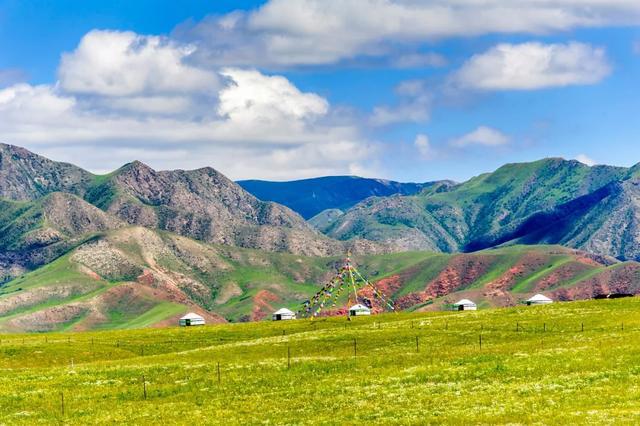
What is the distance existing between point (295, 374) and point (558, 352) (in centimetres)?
2488

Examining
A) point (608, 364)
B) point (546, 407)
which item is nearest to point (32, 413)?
point (546, 407)

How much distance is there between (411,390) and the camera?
7769 cm

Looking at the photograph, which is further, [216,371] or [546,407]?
[216,371]

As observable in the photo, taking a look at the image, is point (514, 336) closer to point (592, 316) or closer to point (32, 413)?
point (592, 316)

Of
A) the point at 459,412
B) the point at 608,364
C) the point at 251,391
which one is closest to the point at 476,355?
the point at 608,364

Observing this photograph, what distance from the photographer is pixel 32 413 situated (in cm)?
8112

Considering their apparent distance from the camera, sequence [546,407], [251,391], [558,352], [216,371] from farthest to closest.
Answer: [216,371] < [558,352] < [251,391] < [546,407]

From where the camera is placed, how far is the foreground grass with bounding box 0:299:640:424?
68.4m

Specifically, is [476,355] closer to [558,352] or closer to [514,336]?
[558,352]

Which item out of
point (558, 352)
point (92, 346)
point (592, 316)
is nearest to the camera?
point (558, 352)

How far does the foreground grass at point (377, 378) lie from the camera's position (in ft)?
224

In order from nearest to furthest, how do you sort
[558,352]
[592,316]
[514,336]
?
[558,352] < [514,336] < [592,316]

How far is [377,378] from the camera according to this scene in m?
86.1

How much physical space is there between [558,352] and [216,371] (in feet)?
113
